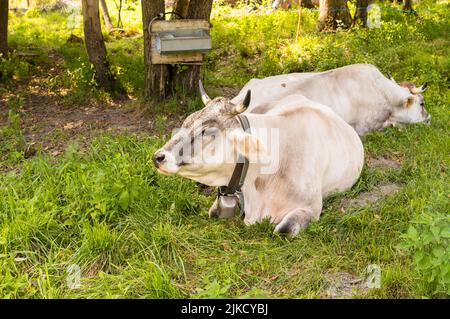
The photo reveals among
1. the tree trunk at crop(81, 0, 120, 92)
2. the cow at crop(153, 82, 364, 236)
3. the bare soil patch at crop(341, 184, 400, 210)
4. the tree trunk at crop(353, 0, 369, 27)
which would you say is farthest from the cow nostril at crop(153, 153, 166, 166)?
the tree trunk at crop(353, 0, 369, 27)

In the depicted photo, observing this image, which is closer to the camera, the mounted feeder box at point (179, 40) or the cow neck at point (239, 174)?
the cow neck at point (239, 174)

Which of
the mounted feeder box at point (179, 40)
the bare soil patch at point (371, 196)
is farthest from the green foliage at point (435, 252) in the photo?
the mounted feeder box at point (179, 40)

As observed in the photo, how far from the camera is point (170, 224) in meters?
4.44

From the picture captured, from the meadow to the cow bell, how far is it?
94 mm

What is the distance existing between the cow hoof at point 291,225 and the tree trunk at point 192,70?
326 centimetres

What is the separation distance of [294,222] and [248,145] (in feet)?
2.29

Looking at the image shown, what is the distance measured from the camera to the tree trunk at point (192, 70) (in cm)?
719

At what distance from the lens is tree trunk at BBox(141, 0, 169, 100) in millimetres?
6984

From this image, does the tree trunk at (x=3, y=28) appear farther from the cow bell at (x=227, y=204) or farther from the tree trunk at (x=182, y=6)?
the cow bell at (x=227, y=204)

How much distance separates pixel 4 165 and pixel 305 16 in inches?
347

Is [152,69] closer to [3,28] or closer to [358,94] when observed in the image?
[358,94]

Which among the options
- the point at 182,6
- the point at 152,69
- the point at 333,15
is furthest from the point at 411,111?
the point at 333,15

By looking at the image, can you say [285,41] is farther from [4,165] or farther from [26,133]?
[4,165]
